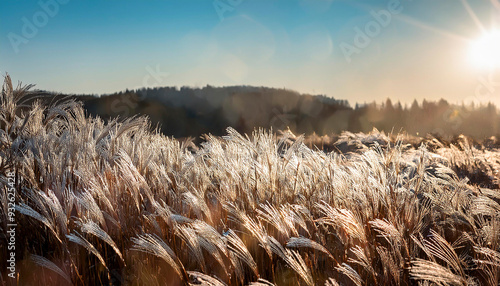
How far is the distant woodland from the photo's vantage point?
23938 mm

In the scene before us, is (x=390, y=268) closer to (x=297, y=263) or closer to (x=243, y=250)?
(x=297, y=263)

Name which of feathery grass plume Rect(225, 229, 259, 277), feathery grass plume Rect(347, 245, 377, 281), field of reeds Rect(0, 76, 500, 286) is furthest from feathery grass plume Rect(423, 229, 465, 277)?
feathery grass plume Rect(225, 229, 259, 277)

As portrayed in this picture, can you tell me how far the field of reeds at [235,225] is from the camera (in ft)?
5.62

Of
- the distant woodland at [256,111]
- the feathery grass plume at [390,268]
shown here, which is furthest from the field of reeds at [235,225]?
the distant woodland at [256,111]

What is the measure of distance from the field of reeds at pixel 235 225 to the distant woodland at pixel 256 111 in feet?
71.9

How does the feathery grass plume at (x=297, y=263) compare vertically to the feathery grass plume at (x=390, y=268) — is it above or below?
above

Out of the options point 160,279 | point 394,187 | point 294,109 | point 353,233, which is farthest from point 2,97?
point 294,109

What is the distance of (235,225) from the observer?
248 centimetres

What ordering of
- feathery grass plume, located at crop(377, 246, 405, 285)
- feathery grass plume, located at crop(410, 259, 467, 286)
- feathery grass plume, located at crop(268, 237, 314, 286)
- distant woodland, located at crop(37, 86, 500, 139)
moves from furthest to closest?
distant woodland, located at crop(37, 86, 500, 139) → feathery grass plume, located at crop(377, 246, 405, 285) → feathery grass plume, located at crop(268, 237, 314, 286) → feathery grass plume, located at crop(410, 259, 467, 286)

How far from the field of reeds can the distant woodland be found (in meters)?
21.9

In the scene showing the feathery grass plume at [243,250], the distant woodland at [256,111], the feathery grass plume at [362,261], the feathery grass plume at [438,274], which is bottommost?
the feathery grass plume at [438,274]

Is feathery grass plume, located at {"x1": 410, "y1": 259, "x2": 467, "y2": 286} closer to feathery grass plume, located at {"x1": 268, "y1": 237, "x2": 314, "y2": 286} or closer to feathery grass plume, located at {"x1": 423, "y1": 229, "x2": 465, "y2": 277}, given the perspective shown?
feathery grass plume, located at {"x1": 423, "y1": 229, "x2": 465, "y2": 277}

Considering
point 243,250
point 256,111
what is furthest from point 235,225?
point 256,111

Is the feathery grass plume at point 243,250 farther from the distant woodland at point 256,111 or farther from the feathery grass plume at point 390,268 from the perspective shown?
the distant woodland at point 256,111
